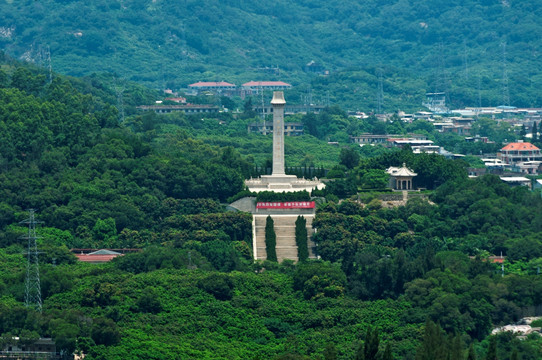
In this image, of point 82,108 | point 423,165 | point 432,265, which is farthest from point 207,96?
point 432,265

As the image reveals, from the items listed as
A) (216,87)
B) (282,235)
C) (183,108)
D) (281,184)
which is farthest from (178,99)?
(282,235)

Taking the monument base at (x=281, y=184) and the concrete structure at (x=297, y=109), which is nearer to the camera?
the monument base at (x=281, y=184)

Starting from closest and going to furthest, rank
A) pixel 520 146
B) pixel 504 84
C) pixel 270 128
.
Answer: pixel 520 146, pixel 270 128, pixel 504 84

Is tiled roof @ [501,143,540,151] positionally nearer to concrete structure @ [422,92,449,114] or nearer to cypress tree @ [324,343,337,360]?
concrete structure @ [422,92,449,114]

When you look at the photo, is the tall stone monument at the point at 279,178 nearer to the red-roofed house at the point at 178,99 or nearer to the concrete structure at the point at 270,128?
the concrete structure at the point at 270,128

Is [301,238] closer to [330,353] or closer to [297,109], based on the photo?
[330,353]

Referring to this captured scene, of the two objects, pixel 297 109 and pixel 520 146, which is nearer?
pixel 520 146

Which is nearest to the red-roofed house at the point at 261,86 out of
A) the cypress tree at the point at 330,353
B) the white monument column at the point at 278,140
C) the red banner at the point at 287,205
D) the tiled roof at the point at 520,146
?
the tiled roof at the point at 520,146

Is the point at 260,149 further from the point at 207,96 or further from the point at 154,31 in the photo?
the point at 154,31
